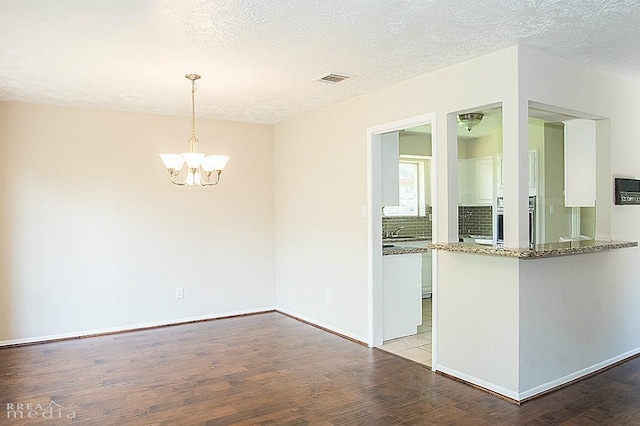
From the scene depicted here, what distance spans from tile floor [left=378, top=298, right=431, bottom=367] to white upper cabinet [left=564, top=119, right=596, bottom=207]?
1925mm

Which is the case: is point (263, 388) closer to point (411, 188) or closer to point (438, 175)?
point (438, 175)

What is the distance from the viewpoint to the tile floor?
168 inches

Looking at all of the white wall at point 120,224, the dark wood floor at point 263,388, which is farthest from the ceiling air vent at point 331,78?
the dark wood floor at point 263,388

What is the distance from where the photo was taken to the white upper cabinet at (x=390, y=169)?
476 cm

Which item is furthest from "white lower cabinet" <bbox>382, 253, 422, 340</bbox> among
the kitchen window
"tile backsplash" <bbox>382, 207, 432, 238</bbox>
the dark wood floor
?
the kitchen window

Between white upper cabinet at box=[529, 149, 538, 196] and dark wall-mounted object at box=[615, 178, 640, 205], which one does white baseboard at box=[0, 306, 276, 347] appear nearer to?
white upper cabinet at box=[529, 149, 538, 196]

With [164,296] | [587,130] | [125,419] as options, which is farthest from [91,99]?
[587,130]

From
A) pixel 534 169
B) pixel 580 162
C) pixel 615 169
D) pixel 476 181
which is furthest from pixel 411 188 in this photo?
pixel 615 169

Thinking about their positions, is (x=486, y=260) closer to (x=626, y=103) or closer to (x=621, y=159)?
(x=621, y=159)

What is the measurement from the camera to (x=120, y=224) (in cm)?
530

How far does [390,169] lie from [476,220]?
125 inches

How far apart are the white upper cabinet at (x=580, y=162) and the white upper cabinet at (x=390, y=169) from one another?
1.59 metres

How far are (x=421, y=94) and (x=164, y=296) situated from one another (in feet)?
12.2

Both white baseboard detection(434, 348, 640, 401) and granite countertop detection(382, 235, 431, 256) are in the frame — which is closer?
white baseboard detection(434, 348, 640, 401)
